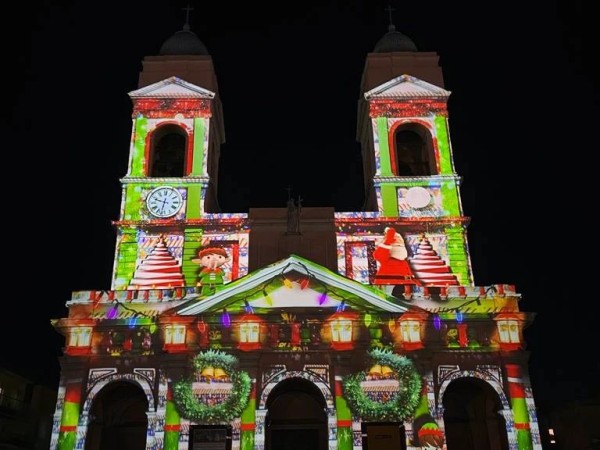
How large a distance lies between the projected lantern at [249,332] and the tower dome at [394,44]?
16797 mm

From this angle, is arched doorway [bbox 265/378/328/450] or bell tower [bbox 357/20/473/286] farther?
bell tower [bbox 357/20/473/286]

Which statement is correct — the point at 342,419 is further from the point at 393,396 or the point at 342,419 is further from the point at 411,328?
the point at 411,328

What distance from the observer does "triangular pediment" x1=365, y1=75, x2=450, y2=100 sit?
31297 mm

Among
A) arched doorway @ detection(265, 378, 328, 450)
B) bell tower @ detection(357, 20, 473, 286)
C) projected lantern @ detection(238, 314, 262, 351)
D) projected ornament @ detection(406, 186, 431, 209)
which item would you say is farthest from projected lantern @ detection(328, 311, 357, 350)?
projected ornament @ detection(406, 186, 431, 209)

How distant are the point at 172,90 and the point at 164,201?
584 cm

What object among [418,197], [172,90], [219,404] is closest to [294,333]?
[219,404]

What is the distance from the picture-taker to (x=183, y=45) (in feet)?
110

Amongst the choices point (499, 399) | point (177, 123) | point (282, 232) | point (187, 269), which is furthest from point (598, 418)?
point (177, 123)

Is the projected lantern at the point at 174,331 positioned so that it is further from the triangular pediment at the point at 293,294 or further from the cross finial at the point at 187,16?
the cross finial at the point at 187,16

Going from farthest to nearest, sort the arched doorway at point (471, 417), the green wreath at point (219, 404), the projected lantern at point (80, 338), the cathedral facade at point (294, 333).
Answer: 1. the arched doorway at point (471, 417)
2. the projected lantern at point (80, 338)
3. the cathedral facade at point (294, 333)
4. the green wreath at point (219, 404)

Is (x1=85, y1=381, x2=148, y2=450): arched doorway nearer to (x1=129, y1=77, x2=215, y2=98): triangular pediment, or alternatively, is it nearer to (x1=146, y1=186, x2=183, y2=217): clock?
(x1=146, y1=186, x2=183, y2=217): clock

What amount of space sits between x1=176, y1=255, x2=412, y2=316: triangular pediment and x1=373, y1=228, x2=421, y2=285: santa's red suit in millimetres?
3327

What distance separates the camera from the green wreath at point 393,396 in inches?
874

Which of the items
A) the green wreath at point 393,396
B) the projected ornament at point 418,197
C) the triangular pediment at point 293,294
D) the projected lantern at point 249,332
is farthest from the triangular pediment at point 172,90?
the green wreath at point 393,396
